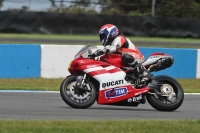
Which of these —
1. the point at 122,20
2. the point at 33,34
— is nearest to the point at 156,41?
the point at 122,20

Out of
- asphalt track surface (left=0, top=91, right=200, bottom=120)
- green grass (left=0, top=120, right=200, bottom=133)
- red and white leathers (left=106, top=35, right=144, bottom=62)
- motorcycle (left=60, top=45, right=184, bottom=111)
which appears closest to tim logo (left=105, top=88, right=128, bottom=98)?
motorcycle (left=60, top=45, right=184, bottom=111)

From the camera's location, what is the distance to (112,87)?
8867 millimetres

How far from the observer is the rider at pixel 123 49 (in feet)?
29.1

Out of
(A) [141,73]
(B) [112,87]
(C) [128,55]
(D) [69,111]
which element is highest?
(C) [128,55]

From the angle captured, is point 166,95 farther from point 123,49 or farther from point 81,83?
point 81,83

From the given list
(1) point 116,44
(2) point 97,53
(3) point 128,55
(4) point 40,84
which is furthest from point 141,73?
(4) point 40,84

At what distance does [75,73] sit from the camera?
29.5 feet

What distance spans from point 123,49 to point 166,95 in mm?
1047

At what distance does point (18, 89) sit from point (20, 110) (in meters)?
3.89

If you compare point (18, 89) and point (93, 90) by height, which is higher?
point (93, 90)

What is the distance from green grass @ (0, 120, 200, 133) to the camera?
6477 millimetres

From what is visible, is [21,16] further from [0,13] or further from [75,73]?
[75,73]

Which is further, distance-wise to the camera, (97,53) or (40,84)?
(40,84)

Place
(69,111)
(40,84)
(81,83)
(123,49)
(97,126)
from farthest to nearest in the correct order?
(40,84)
(123,49)
(81,83)
(69,111)
(97,126)
